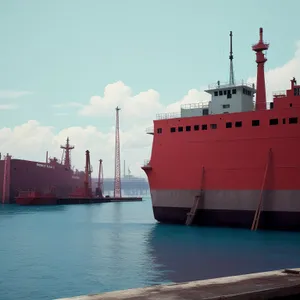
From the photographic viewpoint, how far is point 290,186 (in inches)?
1053

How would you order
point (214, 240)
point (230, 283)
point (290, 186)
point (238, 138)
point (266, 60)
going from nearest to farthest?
point (230, 283) < point (214, 240) < point (290, 186) < point (238, 138) < point (266, 60)

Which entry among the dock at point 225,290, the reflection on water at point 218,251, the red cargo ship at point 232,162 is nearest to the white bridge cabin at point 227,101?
the red cargo ship at point 232,162

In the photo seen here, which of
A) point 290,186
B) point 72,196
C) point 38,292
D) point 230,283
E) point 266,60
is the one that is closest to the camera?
point 230,283

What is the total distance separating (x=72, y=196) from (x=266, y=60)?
62493mm

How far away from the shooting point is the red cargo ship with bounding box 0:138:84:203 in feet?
247

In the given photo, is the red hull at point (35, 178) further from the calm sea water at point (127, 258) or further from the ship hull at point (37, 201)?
the calm sea water at point (127, 258)

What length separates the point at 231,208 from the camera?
96.1ft

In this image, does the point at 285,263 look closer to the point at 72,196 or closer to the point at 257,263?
the point at 257,263

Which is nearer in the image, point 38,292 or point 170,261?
point 38,292

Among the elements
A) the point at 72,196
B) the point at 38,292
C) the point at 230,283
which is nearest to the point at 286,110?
the point at 38,292

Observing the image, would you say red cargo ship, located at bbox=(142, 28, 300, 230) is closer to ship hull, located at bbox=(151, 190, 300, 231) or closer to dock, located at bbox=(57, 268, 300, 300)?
ship hull, located at bbox=(151, 190, 300, 231)

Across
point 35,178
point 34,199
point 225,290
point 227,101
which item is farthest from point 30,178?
point 225,290

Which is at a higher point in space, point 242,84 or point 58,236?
point 242,84

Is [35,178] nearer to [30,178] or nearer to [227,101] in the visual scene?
[30,178]
